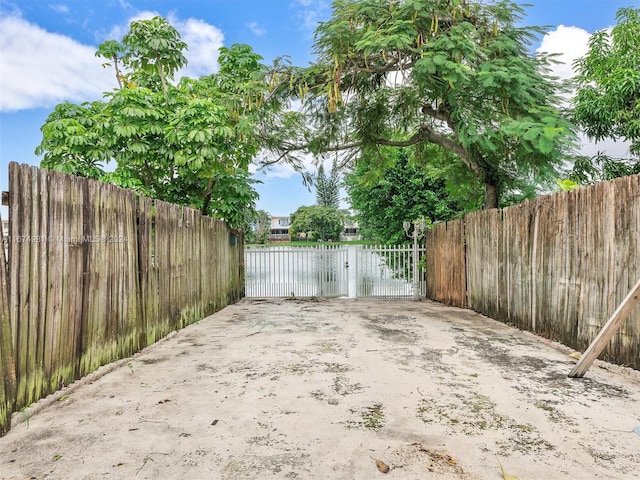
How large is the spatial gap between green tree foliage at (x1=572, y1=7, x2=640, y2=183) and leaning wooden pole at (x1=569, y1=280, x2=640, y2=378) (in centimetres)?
578

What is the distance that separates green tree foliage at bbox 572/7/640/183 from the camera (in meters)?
7.45

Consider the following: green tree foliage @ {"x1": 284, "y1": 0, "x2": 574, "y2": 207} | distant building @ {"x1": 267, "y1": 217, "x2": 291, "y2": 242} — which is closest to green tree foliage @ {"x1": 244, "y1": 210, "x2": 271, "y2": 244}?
green tree foliage @ {"x1": 284, "y1": 0, "x2": 574, "y2": 207}

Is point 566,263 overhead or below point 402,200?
below

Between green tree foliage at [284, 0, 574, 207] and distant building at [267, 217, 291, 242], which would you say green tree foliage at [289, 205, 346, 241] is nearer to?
distant building at [267, 217, 291, 242]

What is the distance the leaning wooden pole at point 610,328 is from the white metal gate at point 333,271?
663cm

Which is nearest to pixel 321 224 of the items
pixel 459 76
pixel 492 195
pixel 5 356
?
pixel 492 195

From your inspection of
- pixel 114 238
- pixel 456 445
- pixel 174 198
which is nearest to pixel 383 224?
pixel 174 198

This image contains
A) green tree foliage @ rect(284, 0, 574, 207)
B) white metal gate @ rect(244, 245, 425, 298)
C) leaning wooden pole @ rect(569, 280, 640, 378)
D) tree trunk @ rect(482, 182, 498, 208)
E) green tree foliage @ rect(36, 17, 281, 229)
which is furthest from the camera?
white metal gate @ rect(244, 245, 425, 298)

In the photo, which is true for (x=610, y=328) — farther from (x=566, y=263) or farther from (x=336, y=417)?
(x=336, y=417)

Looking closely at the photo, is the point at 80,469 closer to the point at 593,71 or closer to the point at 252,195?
the point at 252,195

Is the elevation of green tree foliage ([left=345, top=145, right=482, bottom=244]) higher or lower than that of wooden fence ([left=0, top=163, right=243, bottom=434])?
higher

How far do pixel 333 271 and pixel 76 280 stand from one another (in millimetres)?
7467

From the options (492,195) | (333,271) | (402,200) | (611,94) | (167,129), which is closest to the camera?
(167,129)

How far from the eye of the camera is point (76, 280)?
2.92m
